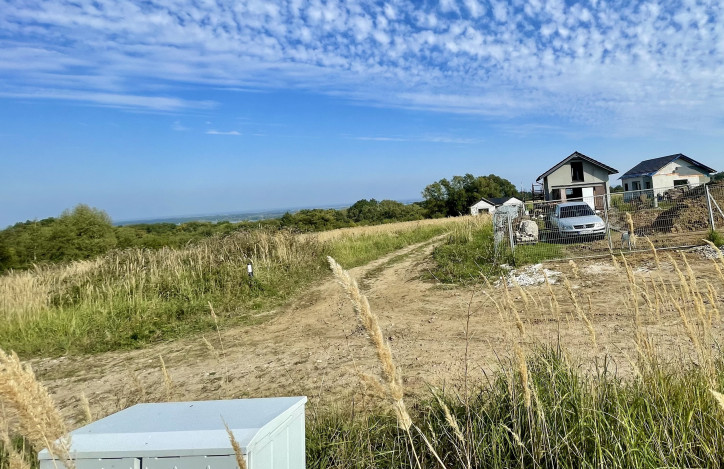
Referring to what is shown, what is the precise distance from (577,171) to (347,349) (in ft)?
115

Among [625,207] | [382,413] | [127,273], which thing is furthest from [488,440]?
[625,207]

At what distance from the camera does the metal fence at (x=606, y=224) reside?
11719 mm

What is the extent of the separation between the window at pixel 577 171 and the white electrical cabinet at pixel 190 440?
3818cm

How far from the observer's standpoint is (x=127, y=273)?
421 inches

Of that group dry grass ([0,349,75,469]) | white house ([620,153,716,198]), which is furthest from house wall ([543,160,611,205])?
dry grass ([0,349,75,469])

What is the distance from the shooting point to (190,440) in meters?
1.46

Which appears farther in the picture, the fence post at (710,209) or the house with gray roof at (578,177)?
the house with gray roof at (578,177)

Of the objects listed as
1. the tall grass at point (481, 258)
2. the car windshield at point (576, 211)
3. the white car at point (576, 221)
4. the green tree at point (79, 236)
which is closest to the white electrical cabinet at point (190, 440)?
the tall grass at point (481, 258)

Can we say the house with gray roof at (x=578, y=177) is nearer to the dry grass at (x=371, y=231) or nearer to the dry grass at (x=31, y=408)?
the dry grass at (x=371, y=231)

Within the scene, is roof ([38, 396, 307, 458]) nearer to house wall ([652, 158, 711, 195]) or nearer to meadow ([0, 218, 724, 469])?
meadow ([0, 218, 724, 469])

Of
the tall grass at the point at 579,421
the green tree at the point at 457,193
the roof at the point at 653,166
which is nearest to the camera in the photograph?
the tall grass at the point at 579,421

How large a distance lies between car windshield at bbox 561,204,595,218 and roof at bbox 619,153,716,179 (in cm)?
3050

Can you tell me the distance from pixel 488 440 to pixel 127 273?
1056 cm

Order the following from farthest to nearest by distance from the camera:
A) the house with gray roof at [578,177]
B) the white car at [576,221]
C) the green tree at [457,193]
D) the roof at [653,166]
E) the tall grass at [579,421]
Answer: the green tree at [457,193], the roof at [653,166], the house with gray roof at [578,177], the white car at [576,221], the tall grass at [579,421]
